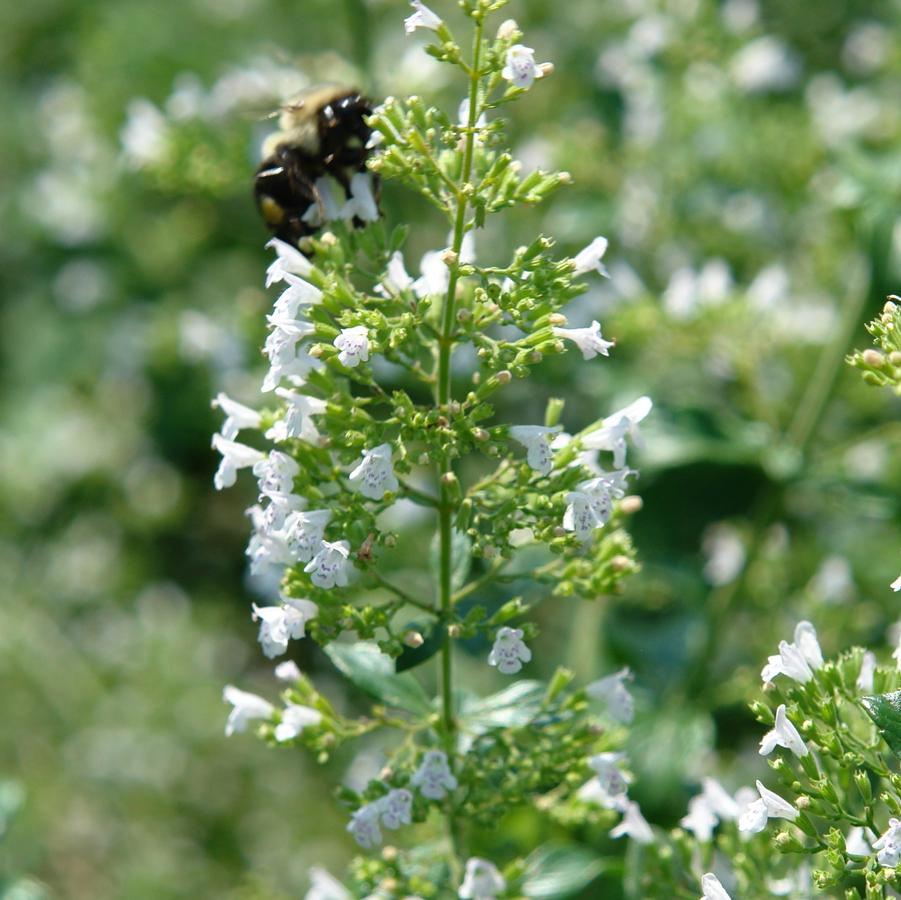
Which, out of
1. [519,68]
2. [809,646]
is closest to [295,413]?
[519,68]

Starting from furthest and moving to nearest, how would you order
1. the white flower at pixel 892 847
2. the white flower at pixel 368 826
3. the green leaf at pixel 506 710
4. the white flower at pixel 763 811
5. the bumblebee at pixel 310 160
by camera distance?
the bumblebee at pixel 310 160, the green leaf at pixel 506 710, the white flower at pixel 368 826, the white flower at pixel 763 811, the white flower at pixel 892 847

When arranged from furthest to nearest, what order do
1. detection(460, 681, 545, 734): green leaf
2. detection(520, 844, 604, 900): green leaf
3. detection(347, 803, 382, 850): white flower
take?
detection(520, 844, 604, 900): green leaf < detection(460, 681, 545, 734): green leaf < detection(347, 803, 382, 850): white flower

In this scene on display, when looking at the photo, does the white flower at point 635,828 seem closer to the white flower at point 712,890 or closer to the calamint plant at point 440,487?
the calamint plant at point 440,487

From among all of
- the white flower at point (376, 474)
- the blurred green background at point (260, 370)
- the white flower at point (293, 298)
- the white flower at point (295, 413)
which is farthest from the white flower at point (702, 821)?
the white flower at point (293, 298)

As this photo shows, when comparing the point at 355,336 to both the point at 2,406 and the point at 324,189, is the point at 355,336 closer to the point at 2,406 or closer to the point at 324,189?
the point at 324,189

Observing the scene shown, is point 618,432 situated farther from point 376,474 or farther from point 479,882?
point 479,882

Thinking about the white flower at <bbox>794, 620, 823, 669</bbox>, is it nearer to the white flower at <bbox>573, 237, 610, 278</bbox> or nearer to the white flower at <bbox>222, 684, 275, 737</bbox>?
the white flower at <bbox>573, 237, 610, 278</bbox>

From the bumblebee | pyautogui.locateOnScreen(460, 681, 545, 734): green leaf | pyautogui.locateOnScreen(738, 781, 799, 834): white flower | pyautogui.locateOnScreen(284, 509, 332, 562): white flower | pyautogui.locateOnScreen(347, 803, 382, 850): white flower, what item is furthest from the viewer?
the bumblebee

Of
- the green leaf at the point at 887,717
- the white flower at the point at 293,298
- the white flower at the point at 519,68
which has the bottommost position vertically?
the green leaf at the point at 887,717

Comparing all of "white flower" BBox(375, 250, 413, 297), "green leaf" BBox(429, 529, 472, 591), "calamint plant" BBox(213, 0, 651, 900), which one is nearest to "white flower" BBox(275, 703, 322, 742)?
"calamint plant" BBox(213, 0, 651, 900)
